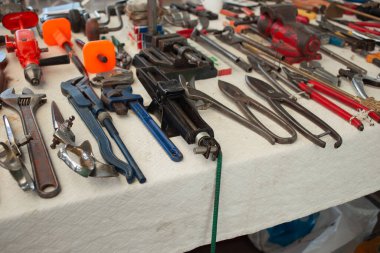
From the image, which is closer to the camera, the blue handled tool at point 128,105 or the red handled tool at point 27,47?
the blue handled tool at point 128,105

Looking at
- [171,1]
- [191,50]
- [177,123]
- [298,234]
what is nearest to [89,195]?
[177,123]

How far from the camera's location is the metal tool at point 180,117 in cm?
65

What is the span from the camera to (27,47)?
3.15 feet

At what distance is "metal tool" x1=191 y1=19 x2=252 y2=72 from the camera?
1.04 m

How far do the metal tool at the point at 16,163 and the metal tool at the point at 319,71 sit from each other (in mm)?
764

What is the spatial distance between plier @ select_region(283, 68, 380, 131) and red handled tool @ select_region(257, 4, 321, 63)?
0.44 feet

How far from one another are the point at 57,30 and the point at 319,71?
83 centimetres

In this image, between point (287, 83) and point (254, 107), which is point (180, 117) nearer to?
point (254, 107)

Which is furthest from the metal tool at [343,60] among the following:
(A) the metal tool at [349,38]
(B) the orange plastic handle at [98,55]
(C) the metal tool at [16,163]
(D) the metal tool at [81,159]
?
(C) the metal tool at [16,163]

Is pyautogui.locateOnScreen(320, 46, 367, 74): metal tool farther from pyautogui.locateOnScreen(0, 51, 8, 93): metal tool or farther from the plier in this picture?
pyautogui.locateOnScreen(0, 51, 8, 93): metal tool

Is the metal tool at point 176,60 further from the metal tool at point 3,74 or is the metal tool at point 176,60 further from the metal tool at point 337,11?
the metal tool at point 337,11

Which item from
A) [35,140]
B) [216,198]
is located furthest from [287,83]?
[35,140]

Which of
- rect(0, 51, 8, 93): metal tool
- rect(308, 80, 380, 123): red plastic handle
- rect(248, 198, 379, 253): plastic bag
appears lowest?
rect(248, 198, 379, 253): plastic bag

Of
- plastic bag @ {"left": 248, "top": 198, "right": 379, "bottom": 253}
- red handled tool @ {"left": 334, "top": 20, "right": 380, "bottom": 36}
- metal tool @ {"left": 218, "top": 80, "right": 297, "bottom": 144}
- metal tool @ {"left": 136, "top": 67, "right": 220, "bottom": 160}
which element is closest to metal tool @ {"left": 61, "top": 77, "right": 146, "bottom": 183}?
metal tool @ {"left": 136, "top": 67, "right": 220, "bottom": 160}
